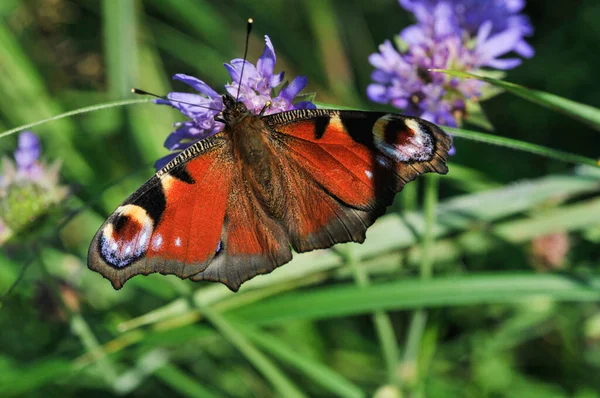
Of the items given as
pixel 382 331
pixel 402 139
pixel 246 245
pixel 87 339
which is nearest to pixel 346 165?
pixel 402 139

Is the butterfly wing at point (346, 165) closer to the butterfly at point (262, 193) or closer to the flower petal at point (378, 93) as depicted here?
the butterfly at point (262, 193)

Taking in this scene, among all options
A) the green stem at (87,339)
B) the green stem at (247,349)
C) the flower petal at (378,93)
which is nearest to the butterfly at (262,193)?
the flower petal at (378,93)

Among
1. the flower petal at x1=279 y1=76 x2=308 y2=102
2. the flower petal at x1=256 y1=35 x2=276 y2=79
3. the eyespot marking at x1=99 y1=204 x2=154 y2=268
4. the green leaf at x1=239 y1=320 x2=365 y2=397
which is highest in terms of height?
the flower petal at x1=256 y1=35 x2=276 y2=79

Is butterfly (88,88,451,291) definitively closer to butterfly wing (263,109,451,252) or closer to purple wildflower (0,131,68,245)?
butterfly wing (263,109,451,252)

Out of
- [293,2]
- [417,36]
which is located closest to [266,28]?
[293,2]

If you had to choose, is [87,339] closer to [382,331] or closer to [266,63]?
[382,331]

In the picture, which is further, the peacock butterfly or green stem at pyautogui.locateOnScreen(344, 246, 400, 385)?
green stem at pyautogui.locateOnScreen(344, 246, 400, 385)

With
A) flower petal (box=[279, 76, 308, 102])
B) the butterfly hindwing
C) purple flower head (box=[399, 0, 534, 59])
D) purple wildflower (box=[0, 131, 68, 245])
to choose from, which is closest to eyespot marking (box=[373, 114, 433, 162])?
flower petal (box=[279, 76, 308, 102])
